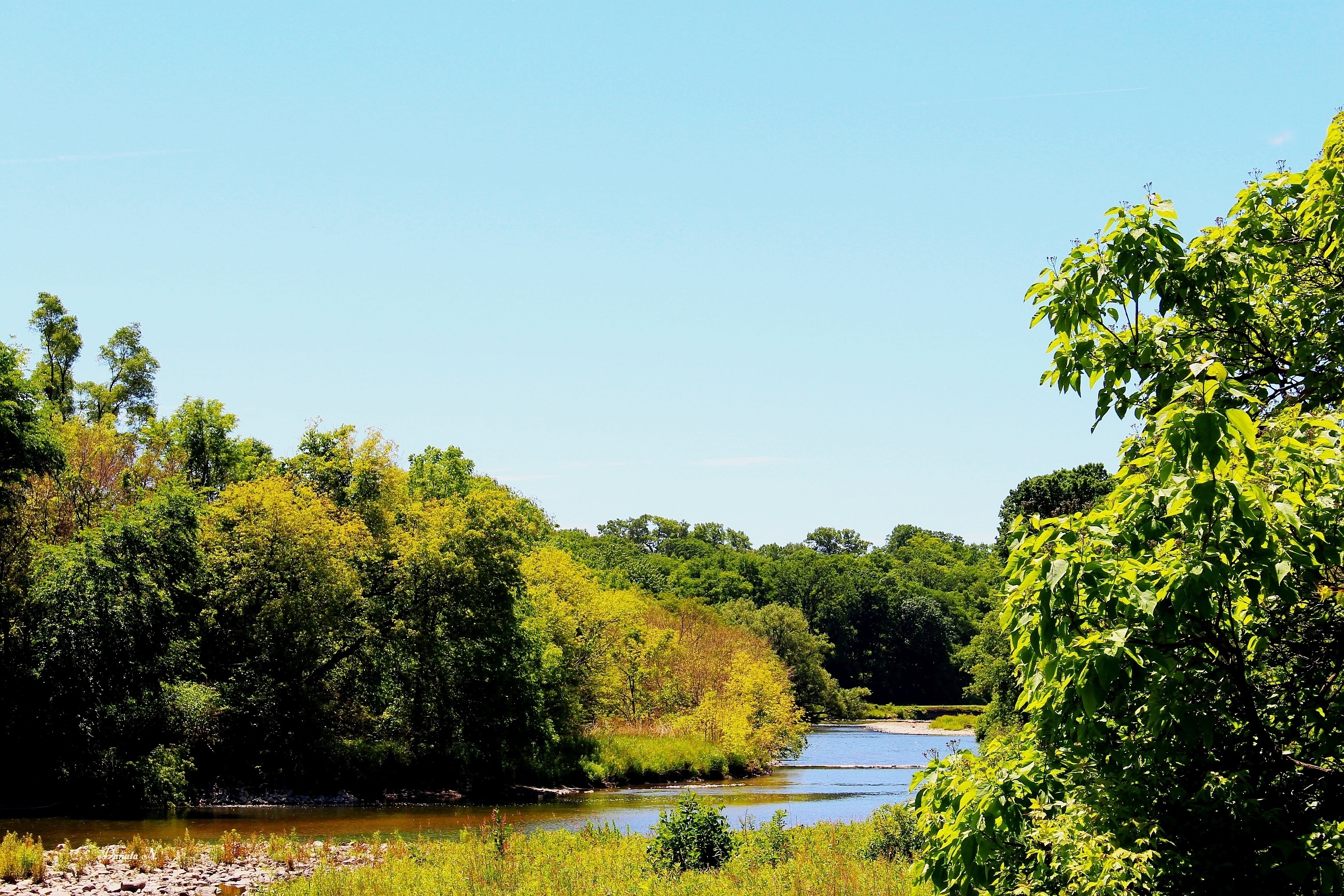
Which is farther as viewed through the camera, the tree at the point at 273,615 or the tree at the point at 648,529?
the tree at the point at 648,529

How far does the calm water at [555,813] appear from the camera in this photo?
2722cm

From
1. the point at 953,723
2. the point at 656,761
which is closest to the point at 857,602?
the point at 953,723

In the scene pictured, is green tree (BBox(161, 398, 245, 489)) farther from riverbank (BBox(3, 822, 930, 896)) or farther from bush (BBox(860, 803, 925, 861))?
bush (BBox(860, 803, 925, 861))

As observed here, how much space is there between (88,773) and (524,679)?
1746 centimetres

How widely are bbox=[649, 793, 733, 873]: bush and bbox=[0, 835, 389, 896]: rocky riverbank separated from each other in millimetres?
5907

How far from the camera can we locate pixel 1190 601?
172 inches

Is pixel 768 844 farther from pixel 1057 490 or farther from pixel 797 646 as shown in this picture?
pixel 797 646

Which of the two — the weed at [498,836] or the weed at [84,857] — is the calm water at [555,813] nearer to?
the weed at [84,857]

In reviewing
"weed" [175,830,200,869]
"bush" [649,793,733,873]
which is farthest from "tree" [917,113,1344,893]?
"weed" [175,830,200,869]

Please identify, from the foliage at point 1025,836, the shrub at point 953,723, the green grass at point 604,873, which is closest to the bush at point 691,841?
the green grass at point 604,873

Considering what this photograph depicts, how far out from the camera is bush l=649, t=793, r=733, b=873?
16.6 m

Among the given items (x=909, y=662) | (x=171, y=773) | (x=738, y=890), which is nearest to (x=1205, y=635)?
(x=738, y=890)

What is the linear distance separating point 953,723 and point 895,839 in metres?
78.5

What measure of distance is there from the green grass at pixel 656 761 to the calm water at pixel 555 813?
49.7 inches
